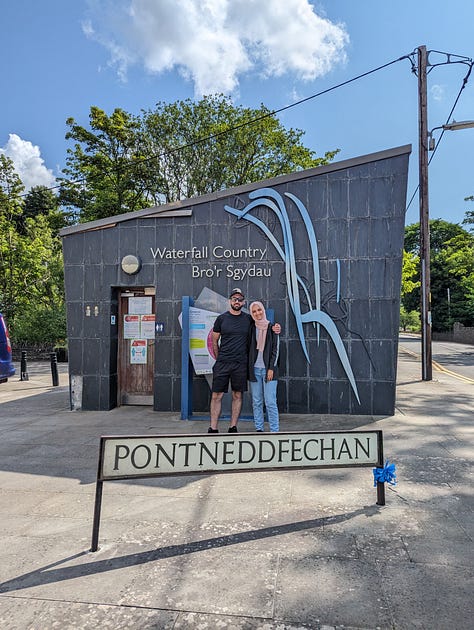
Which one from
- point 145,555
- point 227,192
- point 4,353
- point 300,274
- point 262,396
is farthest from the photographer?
point 4,353

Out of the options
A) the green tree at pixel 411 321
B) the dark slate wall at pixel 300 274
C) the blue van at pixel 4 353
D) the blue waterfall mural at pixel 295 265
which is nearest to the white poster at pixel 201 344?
the dark slate wall at pixel 300 274

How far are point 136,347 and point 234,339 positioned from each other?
3.10 meters

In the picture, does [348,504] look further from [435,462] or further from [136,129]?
[136,129]

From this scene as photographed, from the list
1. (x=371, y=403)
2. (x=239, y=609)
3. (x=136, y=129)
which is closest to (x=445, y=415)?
(x=371, y=403)

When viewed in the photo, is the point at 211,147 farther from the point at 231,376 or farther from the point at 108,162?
the point at 231,376

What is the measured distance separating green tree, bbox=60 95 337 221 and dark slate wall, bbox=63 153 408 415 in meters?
15.4

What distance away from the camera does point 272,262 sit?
7590mm

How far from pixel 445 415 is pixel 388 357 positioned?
1530 mm

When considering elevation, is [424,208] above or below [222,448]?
above

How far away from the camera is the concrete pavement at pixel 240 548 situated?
237 centimetres

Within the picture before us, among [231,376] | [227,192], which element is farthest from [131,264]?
[231,376]

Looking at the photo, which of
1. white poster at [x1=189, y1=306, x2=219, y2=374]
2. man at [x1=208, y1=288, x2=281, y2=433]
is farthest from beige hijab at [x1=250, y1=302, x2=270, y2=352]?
white poster at [x1=189, y1=306, x2=219, y2=374]

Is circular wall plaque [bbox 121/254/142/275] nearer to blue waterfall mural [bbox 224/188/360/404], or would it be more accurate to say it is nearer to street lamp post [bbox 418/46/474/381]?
blue waterfall mural [bbox 224/188/360/404]

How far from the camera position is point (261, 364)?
595 cm
